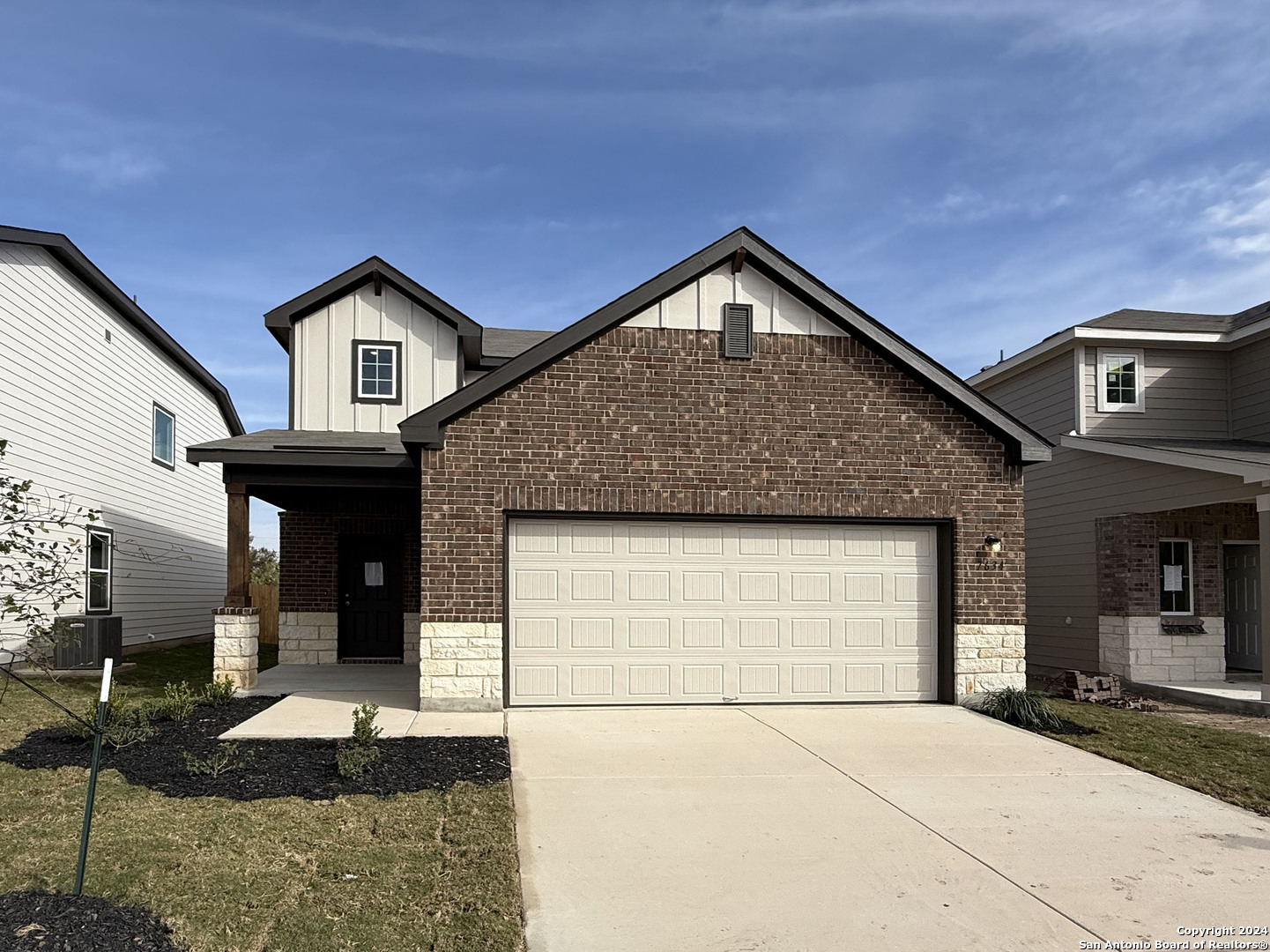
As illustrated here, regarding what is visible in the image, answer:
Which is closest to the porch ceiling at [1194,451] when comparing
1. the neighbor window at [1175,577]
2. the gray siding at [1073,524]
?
the gray siding at [1073,524]

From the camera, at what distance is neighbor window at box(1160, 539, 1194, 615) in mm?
14781

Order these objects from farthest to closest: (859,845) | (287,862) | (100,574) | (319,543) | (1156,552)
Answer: (100,574), (319,543), (1156,552), (859,845), (287,862)

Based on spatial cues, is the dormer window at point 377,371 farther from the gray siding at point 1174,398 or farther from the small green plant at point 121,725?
the gray siding at point 1174,398

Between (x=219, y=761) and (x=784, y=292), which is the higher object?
(x=784, y=292)

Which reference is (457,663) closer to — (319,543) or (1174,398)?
(319,543)

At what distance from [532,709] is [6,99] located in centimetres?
963

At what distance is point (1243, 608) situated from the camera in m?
15.8

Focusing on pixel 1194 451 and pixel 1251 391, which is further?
pixel 1251 391

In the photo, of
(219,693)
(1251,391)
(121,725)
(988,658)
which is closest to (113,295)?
(219,693)

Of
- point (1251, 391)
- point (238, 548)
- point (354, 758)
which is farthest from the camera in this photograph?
point (1251, 391)

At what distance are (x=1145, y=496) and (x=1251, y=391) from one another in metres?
3.96

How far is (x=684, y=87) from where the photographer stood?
1361 cm

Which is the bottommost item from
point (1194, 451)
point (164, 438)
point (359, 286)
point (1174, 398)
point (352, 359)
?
point (1194, 451)

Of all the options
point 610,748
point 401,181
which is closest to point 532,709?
point 610,748
